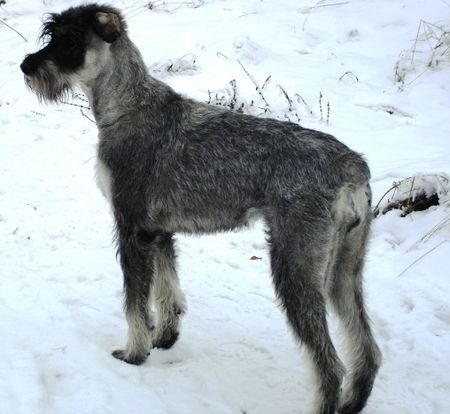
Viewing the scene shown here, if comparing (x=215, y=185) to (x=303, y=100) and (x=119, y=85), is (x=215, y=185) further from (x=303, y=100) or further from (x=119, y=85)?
(x=303, y=100)

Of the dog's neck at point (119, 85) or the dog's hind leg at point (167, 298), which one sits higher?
the dog's neck at point (119, 85)

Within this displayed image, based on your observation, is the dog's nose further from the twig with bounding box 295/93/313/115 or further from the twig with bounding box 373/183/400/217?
the twig with bounding box 295/93/313/115

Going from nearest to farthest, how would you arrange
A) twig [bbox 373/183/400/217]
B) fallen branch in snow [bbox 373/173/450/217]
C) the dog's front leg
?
the dog's front leg → fallen branch in snow [bbox 373/173/450/217] → twig [bbox 373/183/400/217]

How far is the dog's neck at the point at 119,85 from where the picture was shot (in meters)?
4.11

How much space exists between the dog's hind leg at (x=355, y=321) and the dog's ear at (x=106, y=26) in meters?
2.01

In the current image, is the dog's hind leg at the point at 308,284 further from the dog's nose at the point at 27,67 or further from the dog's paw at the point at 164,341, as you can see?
the dog's nose at the point at 27,67

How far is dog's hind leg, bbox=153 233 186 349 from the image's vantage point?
14.6 ft

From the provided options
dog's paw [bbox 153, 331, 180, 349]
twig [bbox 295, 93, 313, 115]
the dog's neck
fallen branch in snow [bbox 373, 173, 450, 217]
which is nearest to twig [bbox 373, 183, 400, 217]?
fallen branch in snow [bbox 373, 173, 450, 217]

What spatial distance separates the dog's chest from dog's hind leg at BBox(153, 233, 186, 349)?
601 mm

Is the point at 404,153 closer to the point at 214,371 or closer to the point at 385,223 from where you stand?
the point at 385,223

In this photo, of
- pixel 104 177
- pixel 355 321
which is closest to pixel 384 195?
pixel 355 321

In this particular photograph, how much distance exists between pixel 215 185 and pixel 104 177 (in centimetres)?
76

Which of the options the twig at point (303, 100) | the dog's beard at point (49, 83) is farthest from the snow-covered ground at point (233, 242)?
the dog's beard at point (49, 83)

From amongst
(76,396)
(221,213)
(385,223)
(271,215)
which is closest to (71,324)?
(76,396)
